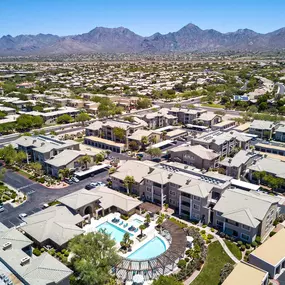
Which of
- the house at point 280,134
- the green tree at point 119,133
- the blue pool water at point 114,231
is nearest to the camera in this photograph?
the blue pool water at point 114,231

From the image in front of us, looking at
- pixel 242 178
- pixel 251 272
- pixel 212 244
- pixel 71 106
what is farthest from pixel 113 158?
pixel 71 106

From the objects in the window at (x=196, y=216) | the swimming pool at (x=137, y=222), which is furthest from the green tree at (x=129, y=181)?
the window at (x=196, y=216)

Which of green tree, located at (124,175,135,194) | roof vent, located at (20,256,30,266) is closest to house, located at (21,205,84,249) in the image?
roof vent, located at (20,256,30,266)

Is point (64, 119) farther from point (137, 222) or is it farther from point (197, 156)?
point (137, 222)

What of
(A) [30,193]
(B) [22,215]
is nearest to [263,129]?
(A) [30,193]

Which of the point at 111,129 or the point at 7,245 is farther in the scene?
the point at 111,129

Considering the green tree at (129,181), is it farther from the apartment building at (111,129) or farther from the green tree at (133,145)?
the apartment building at (111,129)
